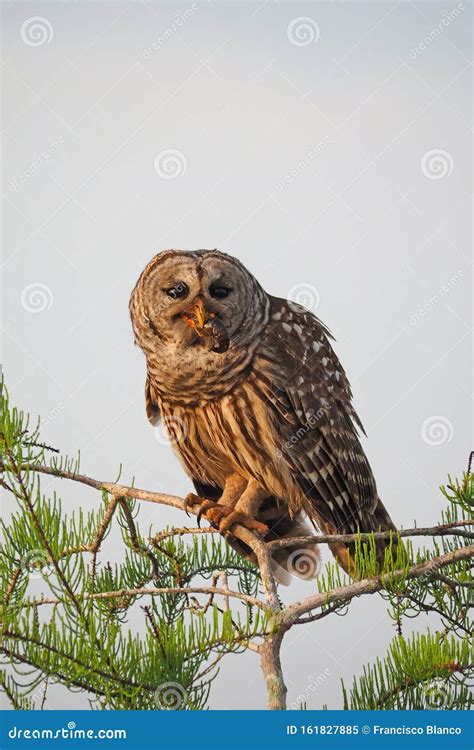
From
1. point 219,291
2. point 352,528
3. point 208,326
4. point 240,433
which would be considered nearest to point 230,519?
point 240,433

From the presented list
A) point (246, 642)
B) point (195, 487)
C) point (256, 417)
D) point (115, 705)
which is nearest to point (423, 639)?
point (246, 642)

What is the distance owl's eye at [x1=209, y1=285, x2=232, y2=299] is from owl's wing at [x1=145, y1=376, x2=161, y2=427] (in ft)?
1.74

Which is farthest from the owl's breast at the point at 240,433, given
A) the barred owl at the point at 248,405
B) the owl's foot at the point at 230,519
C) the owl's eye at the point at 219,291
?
the owl's eye at the point at 219,291

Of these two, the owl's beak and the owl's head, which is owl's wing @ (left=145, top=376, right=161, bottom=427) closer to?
the owl's head

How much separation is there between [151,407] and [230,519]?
0.69 meters

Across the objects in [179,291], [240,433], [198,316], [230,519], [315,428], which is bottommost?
[230,519]

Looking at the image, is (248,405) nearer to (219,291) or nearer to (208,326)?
(208,326)

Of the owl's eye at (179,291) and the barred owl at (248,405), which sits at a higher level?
the owl's eye at (179,291)

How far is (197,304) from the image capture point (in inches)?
111

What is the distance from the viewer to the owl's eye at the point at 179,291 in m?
2.87

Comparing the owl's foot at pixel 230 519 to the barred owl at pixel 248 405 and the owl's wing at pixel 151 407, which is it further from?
the owl's wing at pixel 151 407

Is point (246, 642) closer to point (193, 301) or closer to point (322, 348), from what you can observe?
point (193, 301)

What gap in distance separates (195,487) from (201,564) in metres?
0.73

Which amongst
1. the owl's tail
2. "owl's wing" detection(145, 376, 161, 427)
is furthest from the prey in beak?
the owl's tail
